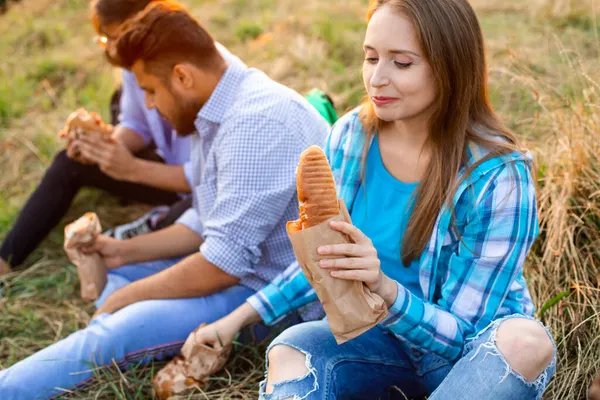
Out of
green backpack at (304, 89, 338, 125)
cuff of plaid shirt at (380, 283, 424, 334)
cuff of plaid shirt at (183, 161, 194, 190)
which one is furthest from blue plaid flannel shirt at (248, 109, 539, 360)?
cuff of plaid shirt at (183, 161, 194, 190)

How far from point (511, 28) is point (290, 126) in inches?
119

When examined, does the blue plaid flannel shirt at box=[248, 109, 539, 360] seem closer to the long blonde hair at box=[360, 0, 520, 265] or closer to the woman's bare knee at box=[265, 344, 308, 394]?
the long blonde hair at box=[360, 0, 520, 265]

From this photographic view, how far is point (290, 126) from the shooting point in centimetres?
237

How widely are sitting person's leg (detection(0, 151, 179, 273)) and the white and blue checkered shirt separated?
1078 millimetres

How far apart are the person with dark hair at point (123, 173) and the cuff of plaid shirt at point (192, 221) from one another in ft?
0.76

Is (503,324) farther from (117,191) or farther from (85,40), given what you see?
(85,40)

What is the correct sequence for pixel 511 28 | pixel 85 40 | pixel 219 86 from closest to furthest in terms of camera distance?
1. pixel 219 86
2. pixel 511 28
3. pixel 85 40

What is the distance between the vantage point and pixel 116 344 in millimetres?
2363

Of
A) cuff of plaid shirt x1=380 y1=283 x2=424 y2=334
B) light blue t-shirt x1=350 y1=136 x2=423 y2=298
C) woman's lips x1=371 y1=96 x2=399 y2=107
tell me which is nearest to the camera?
cuff of plaid shirt x1=380 y1=283 x2=424 y2=334

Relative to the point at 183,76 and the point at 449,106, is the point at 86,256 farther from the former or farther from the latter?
the point at 449,106

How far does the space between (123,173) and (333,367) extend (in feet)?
5.47

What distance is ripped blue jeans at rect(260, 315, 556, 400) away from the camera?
5.19 ft

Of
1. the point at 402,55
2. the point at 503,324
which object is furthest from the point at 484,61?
the point at 503,324

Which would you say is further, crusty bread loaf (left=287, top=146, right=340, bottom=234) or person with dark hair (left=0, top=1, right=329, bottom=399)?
person with dark hair (left=0, top=1, right=329, bottom=399)
